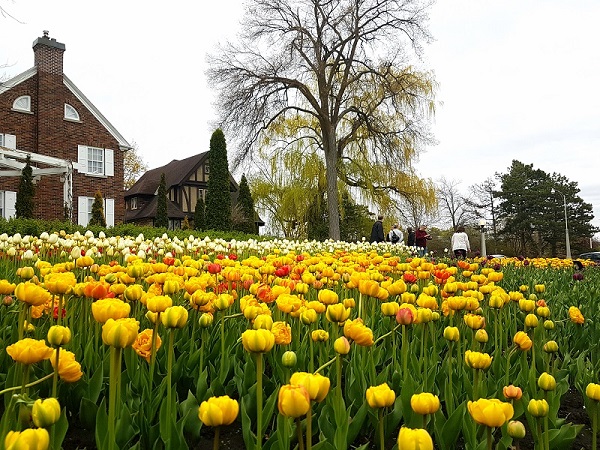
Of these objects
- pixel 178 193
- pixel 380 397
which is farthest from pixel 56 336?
pixel 178 193

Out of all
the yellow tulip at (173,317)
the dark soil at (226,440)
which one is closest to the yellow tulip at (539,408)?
the dark soil at (226,440)

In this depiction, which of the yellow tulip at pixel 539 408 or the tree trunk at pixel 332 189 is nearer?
the yellow tulip at pixel 539 408

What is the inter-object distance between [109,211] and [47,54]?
263 inches

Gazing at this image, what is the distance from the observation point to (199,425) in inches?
50.7

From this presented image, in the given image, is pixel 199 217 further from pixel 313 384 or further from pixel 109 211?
pixel 313 384

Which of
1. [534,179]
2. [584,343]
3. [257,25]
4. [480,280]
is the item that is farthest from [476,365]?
[534,179]

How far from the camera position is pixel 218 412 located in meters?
0.81

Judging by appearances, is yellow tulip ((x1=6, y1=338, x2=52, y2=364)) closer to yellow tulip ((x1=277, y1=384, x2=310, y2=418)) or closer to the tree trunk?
yellow tulip ((x1=277, y1=384, x2=310, y2=418))

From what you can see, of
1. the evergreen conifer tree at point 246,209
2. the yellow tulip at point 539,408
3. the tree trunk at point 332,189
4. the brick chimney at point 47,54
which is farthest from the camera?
the evergreen conifer tree at point 246,209

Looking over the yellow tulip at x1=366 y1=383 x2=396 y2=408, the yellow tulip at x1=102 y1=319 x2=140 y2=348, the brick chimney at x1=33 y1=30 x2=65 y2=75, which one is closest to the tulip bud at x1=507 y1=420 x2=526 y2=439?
the yellow tulip at x1=366 y1=383 x2=396 y2=408

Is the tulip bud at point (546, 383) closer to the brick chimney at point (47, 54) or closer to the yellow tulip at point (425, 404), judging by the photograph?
the yellow tulip at point (425, 404)

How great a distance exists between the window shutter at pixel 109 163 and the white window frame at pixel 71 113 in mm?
1673

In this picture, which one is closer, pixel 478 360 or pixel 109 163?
pixel 478 360

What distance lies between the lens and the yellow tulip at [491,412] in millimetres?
825
